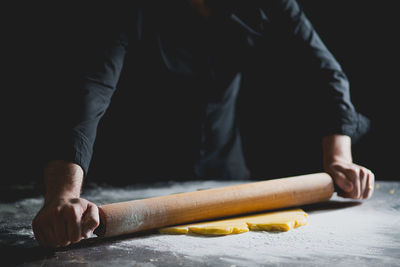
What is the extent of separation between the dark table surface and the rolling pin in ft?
0.17

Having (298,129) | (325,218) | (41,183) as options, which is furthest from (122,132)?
(325,218)

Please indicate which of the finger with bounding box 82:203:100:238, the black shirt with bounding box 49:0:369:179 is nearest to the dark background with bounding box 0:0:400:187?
the black shirt with bounding box 49:0:369:179

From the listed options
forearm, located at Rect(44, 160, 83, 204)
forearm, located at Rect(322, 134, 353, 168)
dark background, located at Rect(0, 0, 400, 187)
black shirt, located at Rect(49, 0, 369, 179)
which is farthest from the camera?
dark background, located at Rect(0, 0, 400, 187)

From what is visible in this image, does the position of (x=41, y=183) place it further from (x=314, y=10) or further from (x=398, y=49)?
(x=398, y=49)

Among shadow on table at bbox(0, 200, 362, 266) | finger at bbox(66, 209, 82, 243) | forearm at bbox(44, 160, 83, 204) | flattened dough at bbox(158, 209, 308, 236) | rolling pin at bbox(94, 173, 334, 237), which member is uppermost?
forearm at bbox(44, 160, 83, 204)

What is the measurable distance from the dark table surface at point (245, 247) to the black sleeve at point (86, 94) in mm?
293

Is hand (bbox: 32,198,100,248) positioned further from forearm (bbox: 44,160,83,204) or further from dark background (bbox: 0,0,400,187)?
dark background (bbox: 0,0,400,187)

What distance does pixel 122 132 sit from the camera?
277 centimetres

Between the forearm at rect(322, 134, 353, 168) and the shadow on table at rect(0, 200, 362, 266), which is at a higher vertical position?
the forearm at rect(322, 134, 353, 168)

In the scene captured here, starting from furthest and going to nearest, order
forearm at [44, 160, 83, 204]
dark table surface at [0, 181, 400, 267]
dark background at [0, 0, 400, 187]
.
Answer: dark background at [0, 0, 400, 187], forearm at [44, 160, 83, 204], dark table surface at [0, 181, 400, 267]

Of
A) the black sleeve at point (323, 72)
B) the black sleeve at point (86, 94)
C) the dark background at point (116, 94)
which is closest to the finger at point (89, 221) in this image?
the black sleeve at point (86, 94)

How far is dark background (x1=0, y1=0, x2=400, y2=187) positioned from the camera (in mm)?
2830

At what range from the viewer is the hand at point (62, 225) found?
1.07 metres

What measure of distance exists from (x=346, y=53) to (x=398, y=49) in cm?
35
